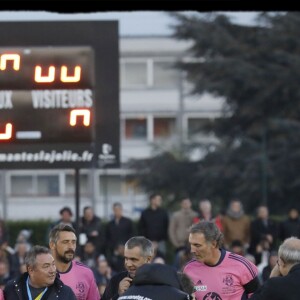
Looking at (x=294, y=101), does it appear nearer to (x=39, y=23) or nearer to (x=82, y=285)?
(x=39, y=23)

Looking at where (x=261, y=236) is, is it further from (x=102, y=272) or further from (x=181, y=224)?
(x=102, y=272)

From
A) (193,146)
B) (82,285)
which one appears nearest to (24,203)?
(193,146)

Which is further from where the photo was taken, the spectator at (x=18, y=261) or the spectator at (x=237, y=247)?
the spectator at (x=18, y=261)

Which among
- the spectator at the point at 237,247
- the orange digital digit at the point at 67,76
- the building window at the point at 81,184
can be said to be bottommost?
the spectator at the point at 237,247

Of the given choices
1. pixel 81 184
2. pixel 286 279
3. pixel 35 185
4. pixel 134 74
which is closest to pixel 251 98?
pixel 81 184

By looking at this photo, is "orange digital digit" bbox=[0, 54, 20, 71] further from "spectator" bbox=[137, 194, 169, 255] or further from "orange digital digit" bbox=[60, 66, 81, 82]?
"spectator" bbox=[137, 194, 169, 255]

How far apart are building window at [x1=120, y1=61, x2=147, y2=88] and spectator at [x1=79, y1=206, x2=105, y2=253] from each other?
4099 cm

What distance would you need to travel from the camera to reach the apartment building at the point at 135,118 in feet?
197

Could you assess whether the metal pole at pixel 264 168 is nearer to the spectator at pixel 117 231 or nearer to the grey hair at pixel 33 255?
the spectator at pixel 117 231

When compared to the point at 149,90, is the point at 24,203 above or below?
below

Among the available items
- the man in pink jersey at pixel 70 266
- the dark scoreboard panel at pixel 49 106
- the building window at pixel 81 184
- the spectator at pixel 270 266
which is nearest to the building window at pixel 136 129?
the building window at pixel 81 184

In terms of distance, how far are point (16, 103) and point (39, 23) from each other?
162 centimetres

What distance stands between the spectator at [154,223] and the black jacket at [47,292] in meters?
11.8

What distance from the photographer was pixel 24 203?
199 feet
